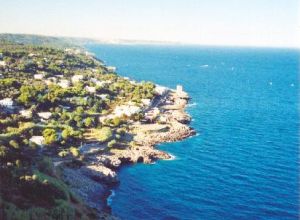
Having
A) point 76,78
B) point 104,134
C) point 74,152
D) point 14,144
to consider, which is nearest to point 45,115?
point 104,134

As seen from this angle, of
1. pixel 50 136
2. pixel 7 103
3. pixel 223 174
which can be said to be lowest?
pixel 223 174

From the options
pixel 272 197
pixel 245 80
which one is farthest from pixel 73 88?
pixel 245 80

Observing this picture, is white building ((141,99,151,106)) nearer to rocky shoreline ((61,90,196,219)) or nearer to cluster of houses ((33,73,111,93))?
rocky shoreline ((61,90,196,219))

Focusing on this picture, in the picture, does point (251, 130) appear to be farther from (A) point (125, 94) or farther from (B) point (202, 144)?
(A) point (125, 94)

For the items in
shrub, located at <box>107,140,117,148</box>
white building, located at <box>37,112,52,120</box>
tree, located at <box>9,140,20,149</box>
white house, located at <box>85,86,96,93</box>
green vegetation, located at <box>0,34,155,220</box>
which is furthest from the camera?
white house, located at <box>85,86,96,93</box>

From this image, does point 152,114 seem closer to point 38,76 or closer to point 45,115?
point 45,115

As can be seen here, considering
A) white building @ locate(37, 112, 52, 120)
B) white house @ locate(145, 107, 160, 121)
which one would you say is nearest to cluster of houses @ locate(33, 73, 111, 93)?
white house @ locate(145, 107, 160, 121)

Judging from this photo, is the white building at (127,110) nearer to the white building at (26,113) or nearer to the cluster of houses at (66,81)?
the white building at (26,113)

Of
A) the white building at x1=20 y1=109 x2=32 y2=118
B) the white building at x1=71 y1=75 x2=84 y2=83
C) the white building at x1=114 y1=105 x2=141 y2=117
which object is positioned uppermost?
the white building at x1=71 y1=75 x2=84 y2=83
